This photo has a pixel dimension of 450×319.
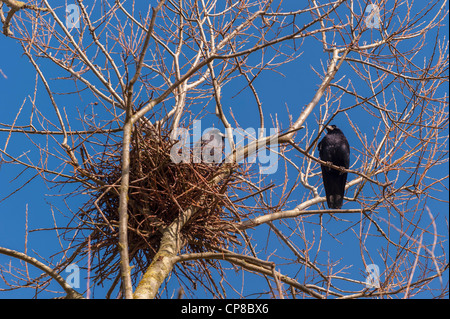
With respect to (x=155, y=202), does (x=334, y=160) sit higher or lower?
higher

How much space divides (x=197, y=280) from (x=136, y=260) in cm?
58

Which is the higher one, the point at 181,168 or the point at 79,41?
the point at 79,41

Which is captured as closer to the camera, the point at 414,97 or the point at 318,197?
the point at 414,97

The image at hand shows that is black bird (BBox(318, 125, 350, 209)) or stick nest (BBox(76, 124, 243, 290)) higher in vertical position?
black bird (BBox(318, 125, 350, 209))

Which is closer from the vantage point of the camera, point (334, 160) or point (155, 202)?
point (155, 202)

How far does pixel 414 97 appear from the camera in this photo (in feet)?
14.3

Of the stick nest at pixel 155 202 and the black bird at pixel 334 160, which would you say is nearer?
the stick nest at pixel 155 202

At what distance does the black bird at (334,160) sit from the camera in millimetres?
5801

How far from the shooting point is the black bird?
228 inches

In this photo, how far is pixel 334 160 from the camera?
645 cm

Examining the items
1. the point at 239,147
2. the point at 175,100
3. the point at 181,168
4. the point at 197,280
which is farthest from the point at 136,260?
the point at 175,100

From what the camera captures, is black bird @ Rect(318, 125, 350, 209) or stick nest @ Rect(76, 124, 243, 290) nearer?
stick nest @ Rect(76, 124, 243, 290)

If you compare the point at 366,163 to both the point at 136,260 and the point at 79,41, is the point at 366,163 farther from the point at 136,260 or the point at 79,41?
the point at 79,41

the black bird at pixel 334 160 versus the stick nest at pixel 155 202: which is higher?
the black bird at pixel 334 160
